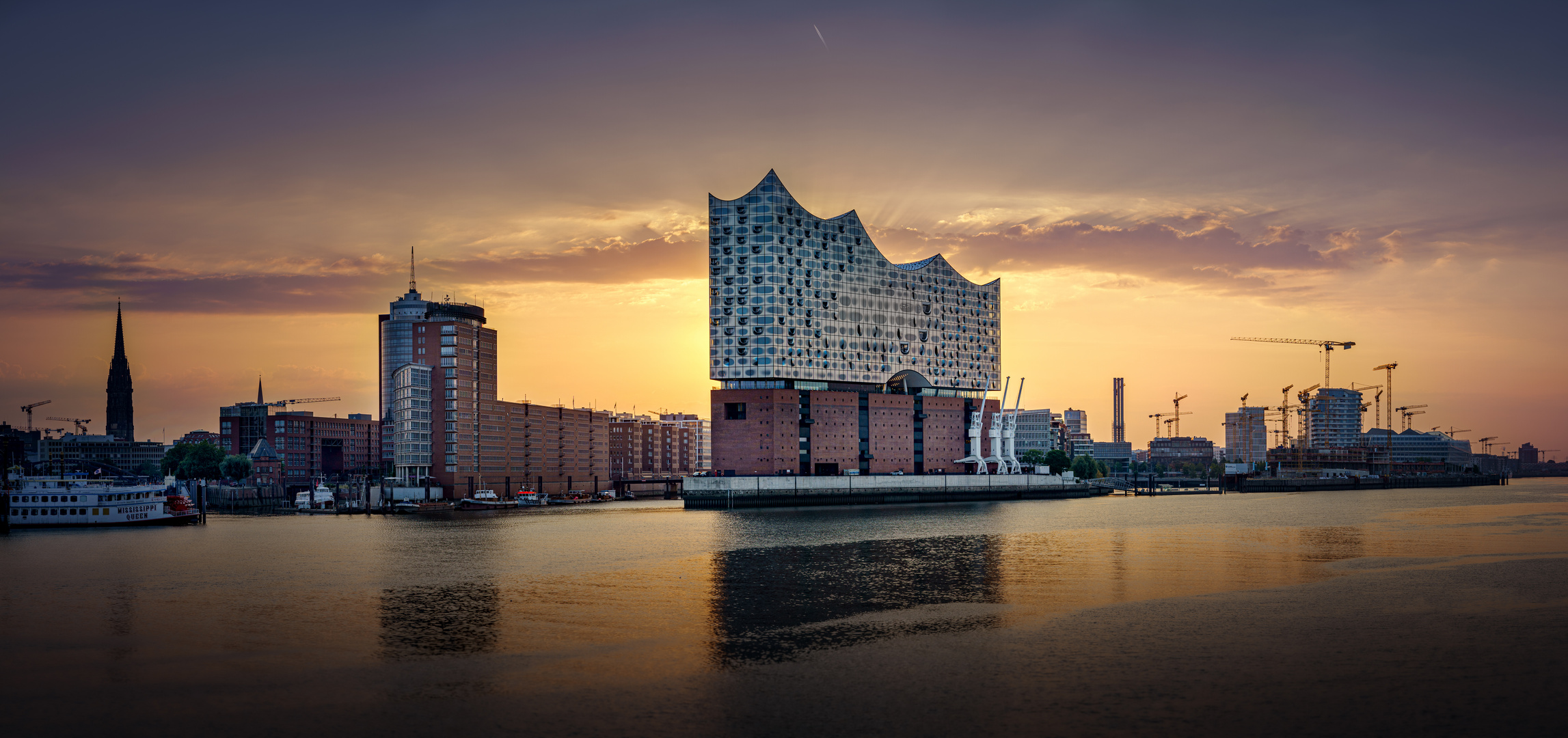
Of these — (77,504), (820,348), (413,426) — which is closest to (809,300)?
(820,348)

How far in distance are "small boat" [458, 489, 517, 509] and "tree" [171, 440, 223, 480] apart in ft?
157

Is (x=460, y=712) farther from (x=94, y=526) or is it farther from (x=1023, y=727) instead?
(x=94, y=526)

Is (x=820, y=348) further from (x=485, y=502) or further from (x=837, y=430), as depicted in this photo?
(x=485, y=502)

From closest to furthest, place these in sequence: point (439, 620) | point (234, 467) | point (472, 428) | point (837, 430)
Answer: point (439, 620), point (837, 430), point (472, 428), point (234, 467)

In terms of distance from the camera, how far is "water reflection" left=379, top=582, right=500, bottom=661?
110 ft

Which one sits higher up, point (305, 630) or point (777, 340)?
point (777, 340)

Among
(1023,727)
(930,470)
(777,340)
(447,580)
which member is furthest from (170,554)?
(930,470)

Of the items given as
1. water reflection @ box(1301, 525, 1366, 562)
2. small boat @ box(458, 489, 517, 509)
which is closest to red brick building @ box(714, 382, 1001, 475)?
small boat @ box(458, 489, 517, 509)

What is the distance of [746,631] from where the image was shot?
118 ft

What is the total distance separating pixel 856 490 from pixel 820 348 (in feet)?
64.1

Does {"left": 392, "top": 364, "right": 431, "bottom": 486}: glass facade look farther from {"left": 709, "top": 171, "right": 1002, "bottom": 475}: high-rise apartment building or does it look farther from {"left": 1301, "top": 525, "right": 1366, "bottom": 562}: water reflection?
{"left": 1301, "top": 525, "right": 1366, "bottom": 562}: water reflection

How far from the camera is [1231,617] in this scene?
3828 cm

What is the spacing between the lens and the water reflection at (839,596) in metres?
34.9

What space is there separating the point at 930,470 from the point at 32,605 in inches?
4802
